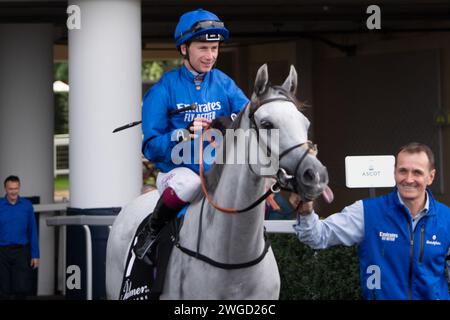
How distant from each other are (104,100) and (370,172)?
3.25m

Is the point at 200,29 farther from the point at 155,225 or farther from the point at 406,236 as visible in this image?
the point at 406,236

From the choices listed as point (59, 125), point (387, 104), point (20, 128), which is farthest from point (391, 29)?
point (59, 125)

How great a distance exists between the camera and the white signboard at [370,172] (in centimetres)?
645

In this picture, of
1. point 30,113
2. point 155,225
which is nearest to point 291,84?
point 155,225

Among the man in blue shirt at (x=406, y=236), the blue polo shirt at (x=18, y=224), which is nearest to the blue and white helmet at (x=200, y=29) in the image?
the man in blue shirt at (x=406, y=236)

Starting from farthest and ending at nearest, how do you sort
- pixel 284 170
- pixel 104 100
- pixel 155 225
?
pixel 104 100, pixel 155 225, pixel 284 170

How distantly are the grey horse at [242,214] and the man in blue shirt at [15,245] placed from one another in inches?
218

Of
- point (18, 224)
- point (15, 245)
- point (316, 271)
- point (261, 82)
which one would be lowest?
point (316, 271)

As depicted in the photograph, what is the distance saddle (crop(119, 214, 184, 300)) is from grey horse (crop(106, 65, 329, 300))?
4 cm

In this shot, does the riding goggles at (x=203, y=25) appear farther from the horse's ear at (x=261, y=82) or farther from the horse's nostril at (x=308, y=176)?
the horse's nostril at (x=308, y=176)

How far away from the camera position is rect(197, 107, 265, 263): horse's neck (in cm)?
449

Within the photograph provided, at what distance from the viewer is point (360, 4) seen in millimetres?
9906

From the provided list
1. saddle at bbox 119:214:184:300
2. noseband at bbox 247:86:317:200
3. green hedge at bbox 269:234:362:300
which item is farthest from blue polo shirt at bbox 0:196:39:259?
noseband at bbox 247:86:317:200

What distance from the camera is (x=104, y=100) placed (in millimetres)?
8867
